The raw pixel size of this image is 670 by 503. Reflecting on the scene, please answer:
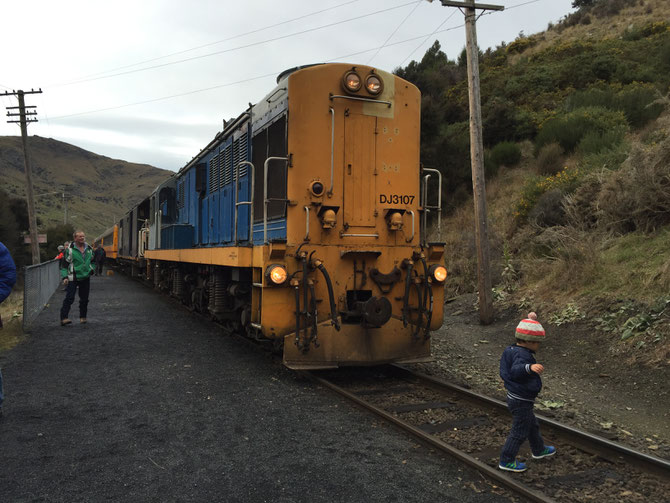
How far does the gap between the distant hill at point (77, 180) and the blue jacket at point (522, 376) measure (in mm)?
84898

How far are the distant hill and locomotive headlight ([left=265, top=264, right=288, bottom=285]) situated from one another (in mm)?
82328

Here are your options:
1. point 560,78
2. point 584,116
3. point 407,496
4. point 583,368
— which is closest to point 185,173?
point 583,368

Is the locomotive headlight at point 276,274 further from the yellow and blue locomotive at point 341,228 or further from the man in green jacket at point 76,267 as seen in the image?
the man in green jacket at point 76,267

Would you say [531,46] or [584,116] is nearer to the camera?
[584,116]

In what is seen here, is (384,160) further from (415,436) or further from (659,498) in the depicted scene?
(659,498)

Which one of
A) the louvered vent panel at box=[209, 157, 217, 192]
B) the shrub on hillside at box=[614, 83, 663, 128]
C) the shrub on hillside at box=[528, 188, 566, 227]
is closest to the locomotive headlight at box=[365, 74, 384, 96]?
the louvered vent panel at box=[209, 157, 217, 192]

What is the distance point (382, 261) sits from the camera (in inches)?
231

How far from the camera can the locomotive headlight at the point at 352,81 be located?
5.86m

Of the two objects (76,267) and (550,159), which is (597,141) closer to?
(550,159)

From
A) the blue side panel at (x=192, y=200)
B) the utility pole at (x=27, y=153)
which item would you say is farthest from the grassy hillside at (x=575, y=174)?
the utility pole at (x=27, y=153)

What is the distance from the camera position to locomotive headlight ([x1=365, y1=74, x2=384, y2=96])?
597 cm

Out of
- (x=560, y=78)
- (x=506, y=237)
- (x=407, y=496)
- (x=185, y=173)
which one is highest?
(x=560, y=78)

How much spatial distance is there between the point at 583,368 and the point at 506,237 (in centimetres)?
695

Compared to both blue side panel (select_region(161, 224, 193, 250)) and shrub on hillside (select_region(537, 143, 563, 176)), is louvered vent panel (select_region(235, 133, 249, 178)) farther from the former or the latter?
shrub on hillside (select_region(537, 143, 563, 176))
